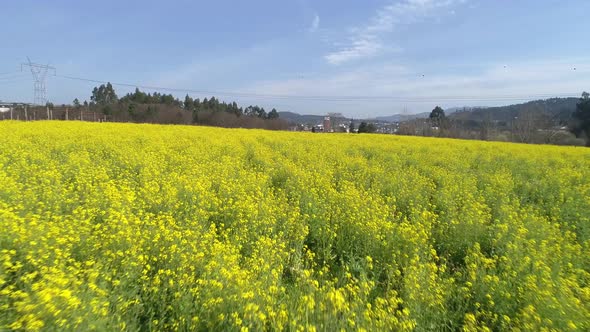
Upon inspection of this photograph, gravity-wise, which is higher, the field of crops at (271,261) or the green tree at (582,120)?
the green tree at (582,120)

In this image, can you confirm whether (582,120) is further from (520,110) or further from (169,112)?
(169,112)

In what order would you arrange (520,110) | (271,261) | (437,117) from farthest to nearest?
(437,117) < (520,110) < (271,261)

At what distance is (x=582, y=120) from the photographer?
3925 centimetres

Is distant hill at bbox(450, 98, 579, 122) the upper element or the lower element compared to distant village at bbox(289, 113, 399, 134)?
upper

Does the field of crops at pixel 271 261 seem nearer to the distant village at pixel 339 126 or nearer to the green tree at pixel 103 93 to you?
the distant village at pixel 339 126

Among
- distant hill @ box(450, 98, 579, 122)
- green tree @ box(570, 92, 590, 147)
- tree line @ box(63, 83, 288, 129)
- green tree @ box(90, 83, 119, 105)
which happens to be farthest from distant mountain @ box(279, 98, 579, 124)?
green tree @ box(90, 83, 119, 105)

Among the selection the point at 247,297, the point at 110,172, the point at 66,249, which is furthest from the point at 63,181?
the point at 247,297

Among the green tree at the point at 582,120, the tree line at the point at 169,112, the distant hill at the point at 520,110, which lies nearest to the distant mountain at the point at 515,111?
the distant hill at the point at 520,110

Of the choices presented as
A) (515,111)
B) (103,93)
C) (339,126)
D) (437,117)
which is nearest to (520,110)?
(515,111)

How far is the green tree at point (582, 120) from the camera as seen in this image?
125 ft

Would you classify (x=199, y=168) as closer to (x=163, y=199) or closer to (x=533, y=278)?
(x=163, y=199)

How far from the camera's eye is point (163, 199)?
490 centimetres

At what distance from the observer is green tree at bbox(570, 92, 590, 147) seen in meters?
38.1

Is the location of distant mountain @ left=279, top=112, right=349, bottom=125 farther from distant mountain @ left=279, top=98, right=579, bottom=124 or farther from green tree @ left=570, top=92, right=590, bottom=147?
green tree @ left=570, top=92, right=590, bottom=147
